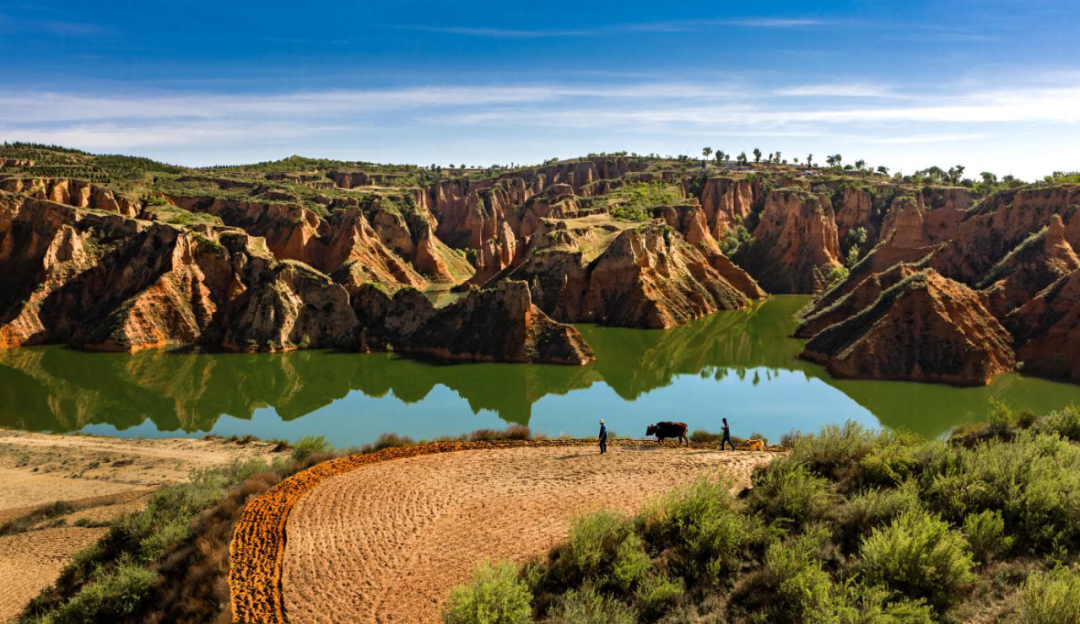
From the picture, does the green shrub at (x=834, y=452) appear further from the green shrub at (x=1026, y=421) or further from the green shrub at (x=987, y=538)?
the green shrub at (x=1026, y=421)

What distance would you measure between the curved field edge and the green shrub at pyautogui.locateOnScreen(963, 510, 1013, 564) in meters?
9.89

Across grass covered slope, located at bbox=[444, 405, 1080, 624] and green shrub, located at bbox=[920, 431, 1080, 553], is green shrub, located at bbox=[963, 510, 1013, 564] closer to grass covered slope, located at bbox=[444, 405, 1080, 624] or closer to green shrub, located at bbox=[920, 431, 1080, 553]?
grass covered slope, located at bbox=[444, 405, 1080, 624]

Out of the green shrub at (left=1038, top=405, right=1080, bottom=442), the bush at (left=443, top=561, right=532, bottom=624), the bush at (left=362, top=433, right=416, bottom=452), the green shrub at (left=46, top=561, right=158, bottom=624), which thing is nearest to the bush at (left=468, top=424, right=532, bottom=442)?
the bush at (left=362, top=433, right=416, bottom=452)

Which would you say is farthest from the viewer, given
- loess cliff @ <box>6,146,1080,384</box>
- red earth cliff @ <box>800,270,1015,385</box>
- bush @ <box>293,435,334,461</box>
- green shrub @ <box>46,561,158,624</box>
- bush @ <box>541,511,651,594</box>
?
loess cliff @ <box>6,146,1080,384</box>

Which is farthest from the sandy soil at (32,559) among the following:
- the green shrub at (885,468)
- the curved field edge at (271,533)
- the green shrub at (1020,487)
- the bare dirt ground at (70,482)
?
the green shrub at (1020,487)

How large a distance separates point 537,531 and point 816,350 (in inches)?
1303

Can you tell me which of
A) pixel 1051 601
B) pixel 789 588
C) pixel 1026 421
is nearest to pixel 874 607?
pixel 789 588

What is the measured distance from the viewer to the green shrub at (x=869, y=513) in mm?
10469

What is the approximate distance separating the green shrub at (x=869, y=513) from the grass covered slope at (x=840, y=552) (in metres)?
0.02

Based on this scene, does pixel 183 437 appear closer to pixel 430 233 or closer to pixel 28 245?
pixel 28 245

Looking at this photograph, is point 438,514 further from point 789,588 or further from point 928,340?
point 928,340

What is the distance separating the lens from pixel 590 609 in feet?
31.1

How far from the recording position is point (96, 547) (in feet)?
49.9

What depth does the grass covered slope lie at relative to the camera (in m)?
8.66
